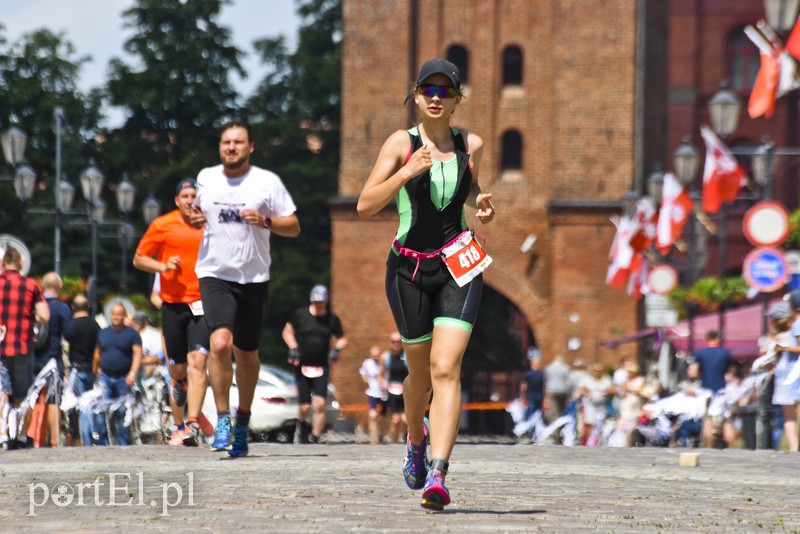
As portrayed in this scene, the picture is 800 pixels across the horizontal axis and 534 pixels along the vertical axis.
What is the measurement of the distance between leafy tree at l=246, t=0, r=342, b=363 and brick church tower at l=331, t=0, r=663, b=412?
11.0 metres

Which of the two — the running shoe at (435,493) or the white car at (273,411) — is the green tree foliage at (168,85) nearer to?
the white car at (273,411)

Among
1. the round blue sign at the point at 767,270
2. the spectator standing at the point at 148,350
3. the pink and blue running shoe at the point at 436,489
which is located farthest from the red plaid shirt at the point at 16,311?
the round blue sign at the point at 767,270

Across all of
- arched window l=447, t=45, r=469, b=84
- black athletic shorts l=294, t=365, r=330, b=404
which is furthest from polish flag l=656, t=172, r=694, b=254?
black athletic shorts l=294, t=365, r=330, b=404

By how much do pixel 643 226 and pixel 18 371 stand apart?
21.4m

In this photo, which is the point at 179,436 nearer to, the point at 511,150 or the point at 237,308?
the point at 237,308

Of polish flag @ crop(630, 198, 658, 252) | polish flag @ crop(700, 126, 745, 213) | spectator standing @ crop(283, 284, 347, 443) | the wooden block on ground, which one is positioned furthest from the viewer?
polish flag @ crop(630, 198, 658, 252)

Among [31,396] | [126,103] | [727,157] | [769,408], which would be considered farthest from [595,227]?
[31,396]

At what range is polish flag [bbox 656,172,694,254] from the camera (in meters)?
31.3

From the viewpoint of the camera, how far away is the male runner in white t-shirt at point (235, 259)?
10742mm

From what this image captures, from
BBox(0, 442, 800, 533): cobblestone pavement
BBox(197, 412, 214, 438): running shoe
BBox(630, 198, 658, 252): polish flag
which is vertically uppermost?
BBox(630, 198, 658, 252): polish flag

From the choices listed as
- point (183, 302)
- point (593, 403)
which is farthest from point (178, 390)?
point (593, 403)

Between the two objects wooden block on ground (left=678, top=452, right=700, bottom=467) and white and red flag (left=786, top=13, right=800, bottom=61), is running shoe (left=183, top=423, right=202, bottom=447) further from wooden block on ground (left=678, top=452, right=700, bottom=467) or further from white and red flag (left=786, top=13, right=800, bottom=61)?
white and red flag (left=786, top=13, right=800, bottom=61)

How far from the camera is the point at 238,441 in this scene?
1093cm

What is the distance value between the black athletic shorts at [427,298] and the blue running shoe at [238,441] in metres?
3.10
